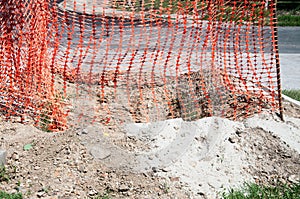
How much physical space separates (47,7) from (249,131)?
9.29 ft

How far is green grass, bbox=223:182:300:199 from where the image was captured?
131 inches

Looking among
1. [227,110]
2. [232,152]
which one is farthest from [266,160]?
[227,110]

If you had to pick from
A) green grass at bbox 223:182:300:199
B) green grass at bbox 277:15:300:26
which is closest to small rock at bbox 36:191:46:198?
green grass at bbox 223:182:300:199

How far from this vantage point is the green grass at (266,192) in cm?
332

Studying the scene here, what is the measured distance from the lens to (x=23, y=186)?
3.40m

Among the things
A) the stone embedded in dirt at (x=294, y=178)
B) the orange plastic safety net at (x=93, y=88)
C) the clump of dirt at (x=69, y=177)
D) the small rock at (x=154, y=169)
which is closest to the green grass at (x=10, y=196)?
the clump of dirt at (x=69, y=177)

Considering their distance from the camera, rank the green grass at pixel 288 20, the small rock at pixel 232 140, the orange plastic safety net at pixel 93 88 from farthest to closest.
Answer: the green grass at pixel 288 20, the orange plastic safety net at pixel 93 88, the small rock at pixel 232 140

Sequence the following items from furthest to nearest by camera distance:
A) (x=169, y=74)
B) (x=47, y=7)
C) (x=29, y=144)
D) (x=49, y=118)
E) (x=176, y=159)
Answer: (x=169, y=74), (x=47, y=7), (x=49, y=118), (x=29, y=144), (x=176, y=159)

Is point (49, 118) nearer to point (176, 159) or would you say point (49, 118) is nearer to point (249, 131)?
point (176, 159)

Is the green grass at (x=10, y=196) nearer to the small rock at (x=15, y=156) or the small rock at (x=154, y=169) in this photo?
the small rock at (x=15, y=156)

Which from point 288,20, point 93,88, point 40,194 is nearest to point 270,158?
point 40,194

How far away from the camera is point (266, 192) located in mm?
3395

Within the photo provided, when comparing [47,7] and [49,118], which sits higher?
[47,7]

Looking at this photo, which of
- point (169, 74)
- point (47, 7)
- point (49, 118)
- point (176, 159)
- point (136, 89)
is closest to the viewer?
point (176, 159)
